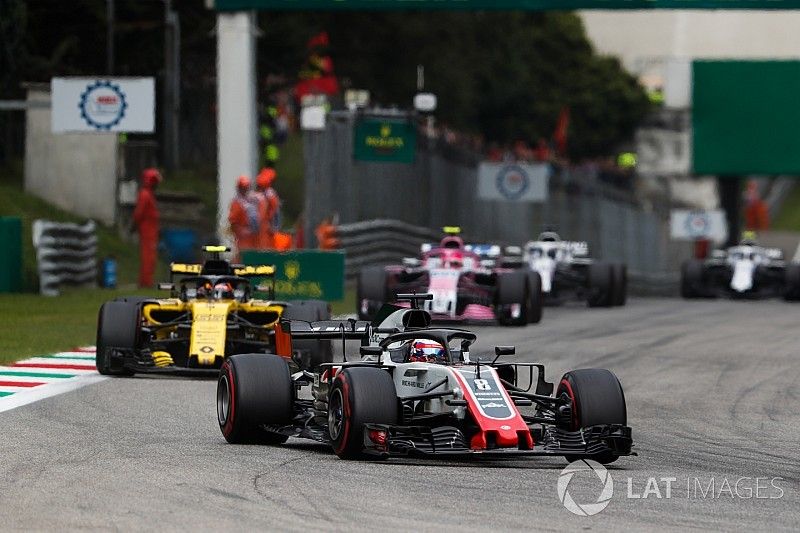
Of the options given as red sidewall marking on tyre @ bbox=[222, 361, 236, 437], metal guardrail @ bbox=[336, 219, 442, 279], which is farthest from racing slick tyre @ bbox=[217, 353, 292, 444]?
metal guardrail @ bbox=[336, 219, 442, 279]

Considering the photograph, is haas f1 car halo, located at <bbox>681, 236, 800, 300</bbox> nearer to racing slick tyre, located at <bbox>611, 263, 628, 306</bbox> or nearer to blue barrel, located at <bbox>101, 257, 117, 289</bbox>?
racing slick tyre, located at <bbox>611, 263, 628, 306</bbox>

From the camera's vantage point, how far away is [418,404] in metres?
12.5

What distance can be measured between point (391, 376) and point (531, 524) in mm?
3057

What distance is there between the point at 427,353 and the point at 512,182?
30.0 m

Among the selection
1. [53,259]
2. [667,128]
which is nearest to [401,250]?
[53,259]

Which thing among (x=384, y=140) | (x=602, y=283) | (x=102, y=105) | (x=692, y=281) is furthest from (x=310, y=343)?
(x=692, y=281)

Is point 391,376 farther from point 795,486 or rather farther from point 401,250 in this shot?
point 401,250

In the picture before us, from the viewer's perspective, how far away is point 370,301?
90.0 feet

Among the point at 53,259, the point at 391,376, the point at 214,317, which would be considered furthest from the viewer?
the point at 53,259

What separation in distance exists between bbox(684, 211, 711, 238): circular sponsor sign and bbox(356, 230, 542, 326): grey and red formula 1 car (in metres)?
26.7

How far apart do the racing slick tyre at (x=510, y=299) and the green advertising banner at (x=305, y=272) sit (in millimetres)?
2324

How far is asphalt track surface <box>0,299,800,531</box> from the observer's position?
9.80 meters

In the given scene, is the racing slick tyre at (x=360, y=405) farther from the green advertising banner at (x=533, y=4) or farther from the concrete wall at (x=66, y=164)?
the concrete wall at (x=66, y=164)

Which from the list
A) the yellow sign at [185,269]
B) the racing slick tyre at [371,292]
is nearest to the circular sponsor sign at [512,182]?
the racing slick tyre at [371,292]
